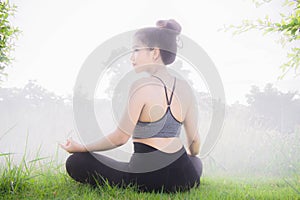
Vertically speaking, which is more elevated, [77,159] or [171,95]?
[171,95]

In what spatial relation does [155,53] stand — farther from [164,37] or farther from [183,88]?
[183,88]

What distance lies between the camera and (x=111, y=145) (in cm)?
219

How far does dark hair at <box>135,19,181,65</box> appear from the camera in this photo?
7.71 ft

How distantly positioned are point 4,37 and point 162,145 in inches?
82.0

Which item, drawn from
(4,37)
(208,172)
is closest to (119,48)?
(4,37)

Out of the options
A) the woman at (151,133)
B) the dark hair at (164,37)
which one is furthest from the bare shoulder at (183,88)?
the dark hair at (164,37)

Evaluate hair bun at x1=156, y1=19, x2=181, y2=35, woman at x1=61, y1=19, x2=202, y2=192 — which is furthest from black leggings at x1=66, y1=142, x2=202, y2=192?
hair bun at x1=156, y1=19, x2=181, y2=35

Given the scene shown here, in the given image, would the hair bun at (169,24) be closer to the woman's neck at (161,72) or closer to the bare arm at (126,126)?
the woman's neck at (161,72)

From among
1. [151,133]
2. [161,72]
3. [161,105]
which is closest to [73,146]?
[151,133]

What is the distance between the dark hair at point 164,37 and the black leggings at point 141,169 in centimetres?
81

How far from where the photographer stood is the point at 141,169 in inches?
91.4

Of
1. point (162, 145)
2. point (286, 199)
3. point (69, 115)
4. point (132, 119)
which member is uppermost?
point (132, 119)

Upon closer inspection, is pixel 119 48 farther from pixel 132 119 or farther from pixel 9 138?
pixel 9 138

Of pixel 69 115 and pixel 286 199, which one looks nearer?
pixel 286 199
